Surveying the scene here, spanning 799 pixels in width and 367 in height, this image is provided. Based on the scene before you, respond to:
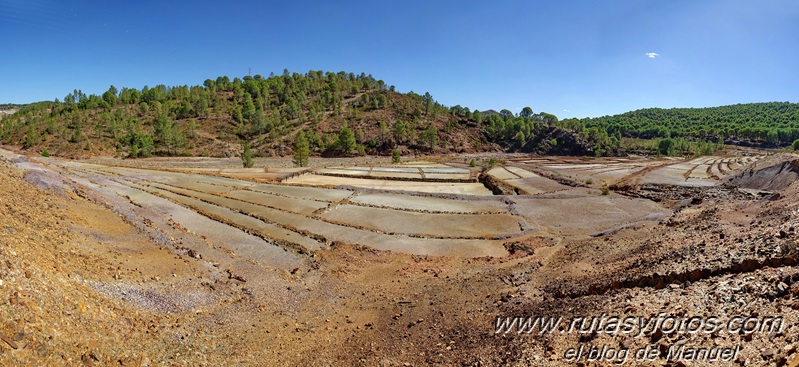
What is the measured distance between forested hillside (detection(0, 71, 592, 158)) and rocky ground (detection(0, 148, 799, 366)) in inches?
3322

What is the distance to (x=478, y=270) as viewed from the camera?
2348 cm

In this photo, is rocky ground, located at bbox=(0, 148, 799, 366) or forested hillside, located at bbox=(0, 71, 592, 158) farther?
forested hillside, located at bbox=(0, 71, 592, 158)

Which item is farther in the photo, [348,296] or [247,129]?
[247,129]

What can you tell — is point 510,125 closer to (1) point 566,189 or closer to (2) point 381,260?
(1) point 566,189

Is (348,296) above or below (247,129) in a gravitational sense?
below

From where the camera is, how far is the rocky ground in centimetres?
1048

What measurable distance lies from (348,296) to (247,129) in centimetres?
14764

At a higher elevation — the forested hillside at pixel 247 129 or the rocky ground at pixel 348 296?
the forested hillside at pixel 247 129

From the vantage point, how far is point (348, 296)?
774 inches

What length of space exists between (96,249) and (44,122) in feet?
565

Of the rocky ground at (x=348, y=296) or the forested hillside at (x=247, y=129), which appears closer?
the rocky ground at (x=348, y=296)

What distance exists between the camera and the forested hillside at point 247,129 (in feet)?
410

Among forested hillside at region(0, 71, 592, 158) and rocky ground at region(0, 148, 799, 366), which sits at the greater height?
forested hillside at region(0, 71, 592, 158)

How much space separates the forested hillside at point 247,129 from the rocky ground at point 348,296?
277ft
